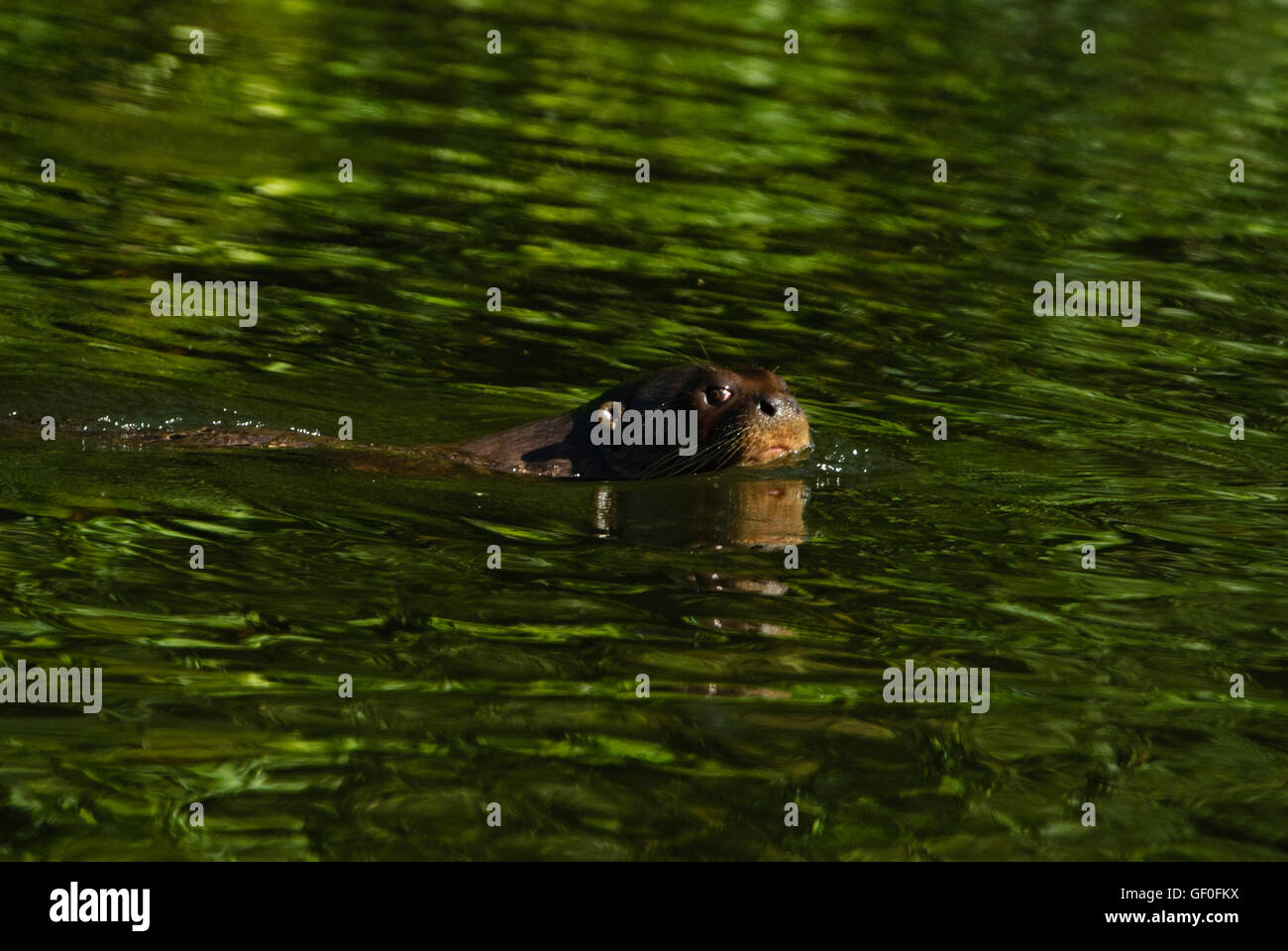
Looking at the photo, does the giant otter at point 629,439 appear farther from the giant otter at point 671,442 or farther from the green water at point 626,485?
the green water at point 626,485

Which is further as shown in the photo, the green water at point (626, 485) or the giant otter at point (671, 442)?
the giant otter at point (671, 442)

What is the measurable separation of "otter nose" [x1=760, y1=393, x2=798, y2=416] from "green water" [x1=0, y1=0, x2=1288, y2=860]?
20.8 inches

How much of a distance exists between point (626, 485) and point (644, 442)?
0.83 ft

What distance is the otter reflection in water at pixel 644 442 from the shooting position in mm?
9484

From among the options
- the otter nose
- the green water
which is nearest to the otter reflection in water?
the otter nose

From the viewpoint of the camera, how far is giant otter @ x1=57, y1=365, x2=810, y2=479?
31.1 ft

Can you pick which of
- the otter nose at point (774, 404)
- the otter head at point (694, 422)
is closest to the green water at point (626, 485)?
the otter head at point (694, 422)

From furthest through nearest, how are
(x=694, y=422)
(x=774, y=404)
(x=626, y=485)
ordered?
(x=626, y=485)
(x=694, y=422)
(x=774, y=404)

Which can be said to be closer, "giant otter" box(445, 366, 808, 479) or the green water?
the green water

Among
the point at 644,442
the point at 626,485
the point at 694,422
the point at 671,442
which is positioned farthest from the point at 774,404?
the point at 626,485

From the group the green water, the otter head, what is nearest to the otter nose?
the otter head

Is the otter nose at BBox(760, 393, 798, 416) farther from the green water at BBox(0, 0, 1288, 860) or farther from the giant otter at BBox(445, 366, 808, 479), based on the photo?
the green water at BBox(0, 0, 1288, 860)

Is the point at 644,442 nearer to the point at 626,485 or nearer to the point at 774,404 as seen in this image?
the point at 626,485

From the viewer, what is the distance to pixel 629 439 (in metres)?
9.77
